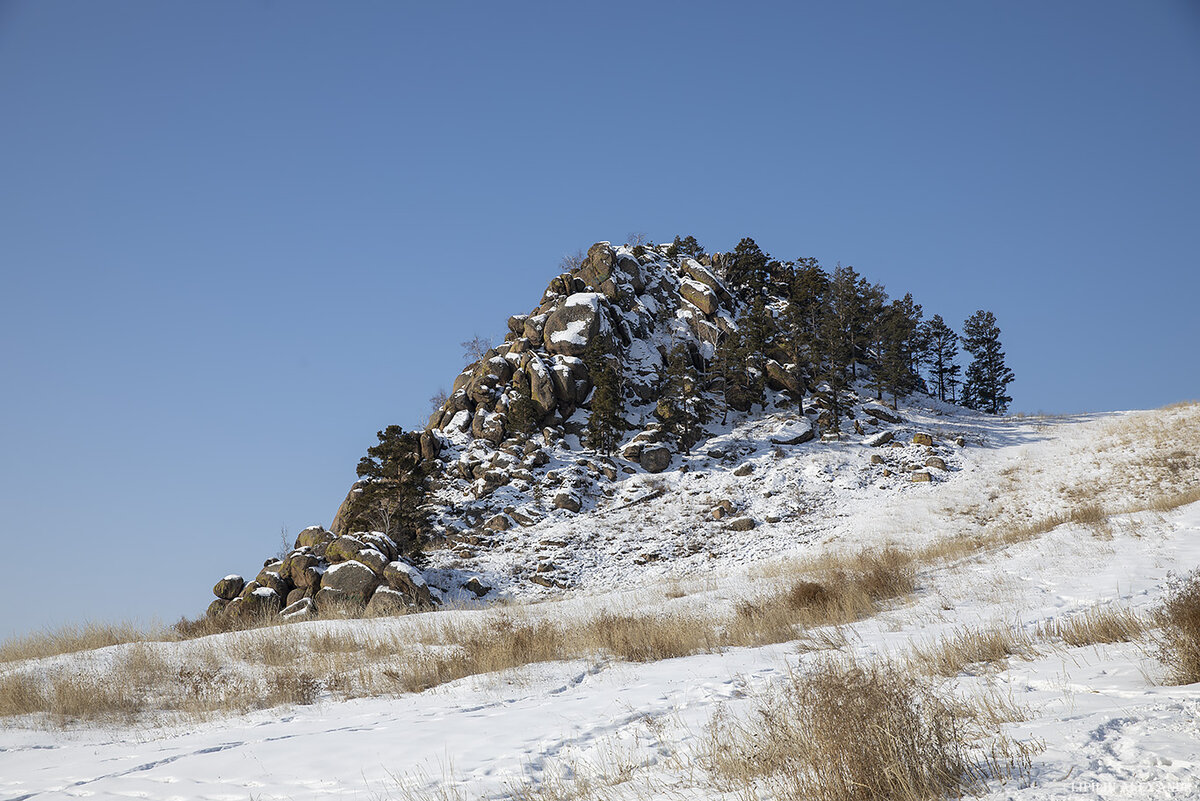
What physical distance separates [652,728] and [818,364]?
169ft

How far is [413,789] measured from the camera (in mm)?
4895

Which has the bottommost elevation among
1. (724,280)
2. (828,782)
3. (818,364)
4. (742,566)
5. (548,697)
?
(742,566)

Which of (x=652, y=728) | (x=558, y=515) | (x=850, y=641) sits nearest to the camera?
(x=652, y=728)

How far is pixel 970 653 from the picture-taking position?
291 inches

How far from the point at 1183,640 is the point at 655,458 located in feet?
127

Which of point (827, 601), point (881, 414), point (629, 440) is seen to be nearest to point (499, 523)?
point (629, 440)

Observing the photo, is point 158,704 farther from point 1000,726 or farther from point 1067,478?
point 1067,478

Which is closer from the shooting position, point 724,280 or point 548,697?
point 548,697

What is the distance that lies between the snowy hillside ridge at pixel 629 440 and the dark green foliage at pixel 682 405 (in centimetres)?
18

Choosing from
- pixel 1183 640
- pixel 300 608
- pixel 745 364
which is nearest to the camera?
pixel 1183 640

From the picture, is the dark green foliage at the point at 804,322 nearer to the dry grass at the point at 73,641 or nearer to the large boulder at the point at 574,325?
the large boulder at the point at 574,325

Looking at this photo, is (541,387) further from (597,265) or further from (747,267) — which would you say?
(747,267)

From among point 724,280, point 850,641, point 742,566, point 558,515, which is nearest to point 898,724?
point 850,641

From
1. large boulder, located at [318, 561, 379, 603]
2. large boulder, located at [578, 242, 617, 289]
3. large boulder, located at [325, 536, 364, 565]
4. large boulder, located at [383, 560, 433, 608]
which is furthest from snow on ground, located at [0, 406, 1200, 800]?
large boulder, located at [578, 242, 617, 289]
